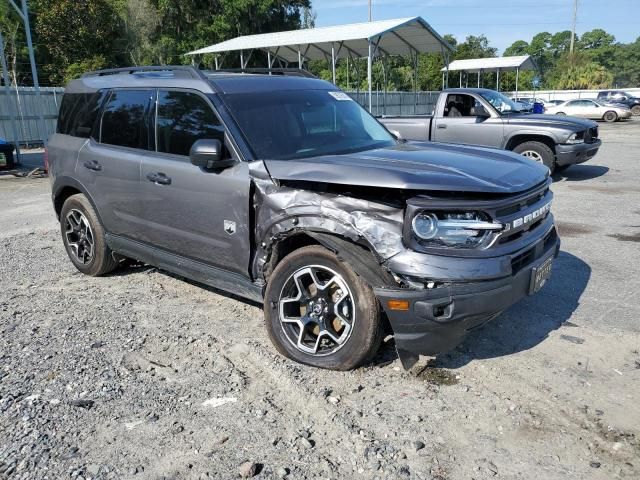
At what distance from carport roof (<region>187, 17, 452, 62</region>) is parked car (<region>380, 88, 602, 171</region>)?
27.8 feet

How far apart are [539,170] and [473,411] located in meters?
1.78

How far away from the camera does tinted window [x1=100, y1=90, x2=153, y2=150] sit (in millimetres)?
4750

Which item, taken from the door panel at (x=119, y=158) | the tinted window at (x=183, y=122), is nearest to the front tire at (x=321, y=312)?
the tinted window at (x=183, y=122)

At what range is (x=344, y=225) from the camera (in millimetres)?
3312

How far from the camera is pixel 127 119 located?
4941mm

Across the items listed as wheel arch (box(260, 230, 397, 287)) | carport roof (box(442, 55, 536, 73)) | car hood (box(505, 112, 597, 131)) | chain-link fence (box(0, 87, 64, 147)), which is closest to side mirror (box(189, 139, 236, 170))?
wheel arch (box(260, 230, 397, 287))

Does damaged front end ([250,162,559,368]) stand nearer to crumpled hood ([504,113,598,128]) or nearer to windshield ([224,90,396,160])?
windshield ([224,90,396,160])

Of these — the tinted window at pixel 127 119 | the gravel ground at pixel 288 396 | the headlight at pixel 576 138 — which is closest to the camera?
the gravel ground at pixel 288 396

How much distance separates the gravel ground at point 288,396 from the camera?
9.04 feet

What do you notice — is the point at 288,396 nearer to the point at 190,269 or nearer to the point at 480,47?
the point at 190,269

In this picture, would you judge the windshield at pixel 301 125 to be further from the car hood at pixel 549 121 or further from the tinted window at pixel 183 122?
the car hood at pixel 549 121

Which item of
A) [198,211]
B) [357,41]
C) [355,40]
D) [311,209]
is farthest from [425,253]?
[357,41]

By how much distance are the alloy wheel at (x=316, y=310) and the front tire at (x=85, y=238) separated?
2494 millimetres

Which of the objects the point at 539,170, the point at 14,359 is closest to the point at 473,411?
the point at 539,170
